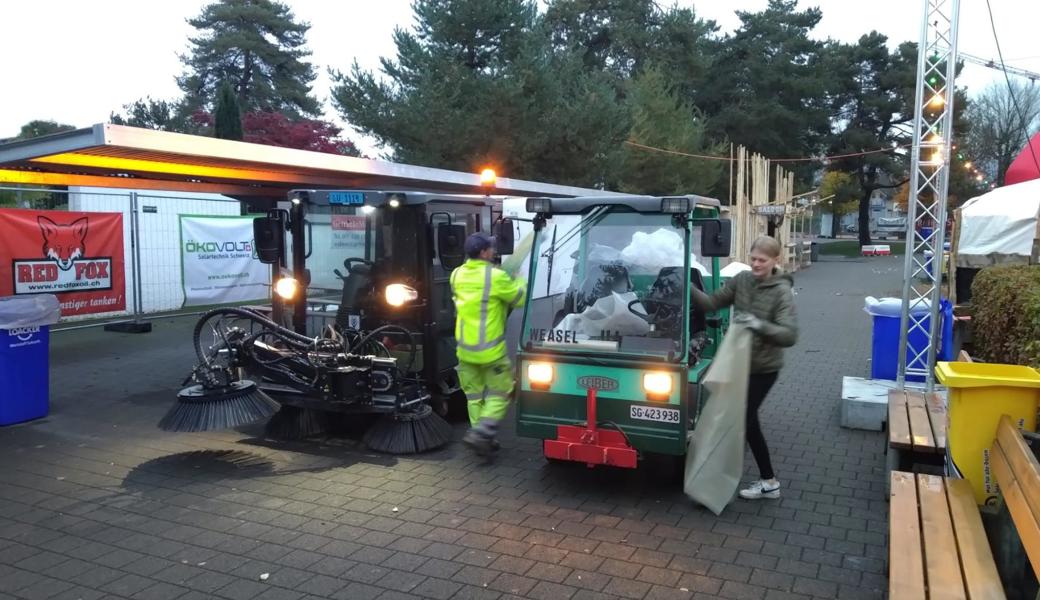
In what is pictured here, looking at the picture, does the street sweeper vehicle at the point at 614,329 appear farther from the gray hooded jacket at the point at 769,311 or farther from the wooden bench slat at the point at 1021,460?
the wooden bench slat at the point at 1021,460

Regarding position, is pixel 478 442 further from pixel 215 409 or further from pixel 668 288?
pixel 215 409

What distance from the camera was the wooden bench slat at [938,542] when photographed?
9.76 ft

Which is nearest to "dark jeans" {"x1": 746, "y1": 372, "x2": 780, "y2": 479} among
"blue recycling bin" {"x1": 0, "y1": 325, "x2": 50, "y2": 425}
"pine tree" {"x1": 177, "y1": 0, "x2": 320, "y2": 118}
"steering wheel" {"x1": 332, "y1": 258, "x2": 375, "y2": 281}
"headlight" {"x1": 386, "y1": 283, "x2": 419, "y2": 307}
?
"headlight" {"x1": 386, "y1": 283, "x2": 419, "y2": 307}

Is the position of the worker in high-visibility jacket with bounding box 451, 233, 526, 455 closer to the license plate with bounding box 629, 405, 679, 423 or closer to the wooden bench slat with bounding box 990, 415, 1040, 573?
the license plate with bounding box 629, 405, 679, 423

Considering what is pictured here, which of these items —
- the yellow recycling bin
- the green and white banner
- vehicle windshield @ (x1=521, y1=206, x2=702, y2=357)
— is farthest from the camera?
the green and white banner

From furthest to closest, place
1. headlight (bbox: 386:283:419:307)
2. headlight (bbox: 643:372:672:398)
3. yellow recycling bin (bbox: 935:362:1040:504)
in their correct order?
headlight (bbox: 386:283:419:307)
headlight (bbox: 643:372:672:398)
yellow recycling bin (bbox: 935:362:1040:504)

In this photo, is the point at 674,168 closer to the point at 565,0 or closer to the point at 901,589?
the point at 565,0

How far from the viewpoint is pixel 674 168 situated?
26516mm

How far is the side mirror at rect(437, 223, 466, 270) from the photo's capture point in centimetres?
640

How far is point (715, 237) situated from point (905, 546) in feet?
7.48

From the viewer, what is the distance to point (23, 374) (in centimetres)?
703

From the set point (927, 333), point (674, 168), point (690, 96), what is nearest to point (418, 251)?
point (927, 333)

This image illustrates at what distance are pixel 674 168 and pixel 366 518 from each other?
23375 mm

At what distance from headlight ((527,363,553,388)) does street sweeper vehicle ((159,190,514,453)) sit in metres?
1.09
